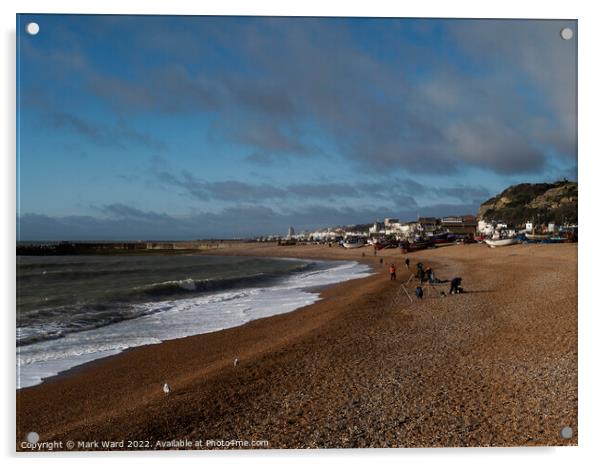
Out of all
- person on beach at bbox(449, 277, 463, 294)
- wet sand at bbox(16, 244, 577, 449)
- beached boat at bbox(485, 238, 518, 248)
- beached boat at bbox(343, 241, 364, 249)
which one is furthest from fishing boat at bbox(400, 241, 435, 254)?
wet sand at bbox(16, 244, 577, 449)

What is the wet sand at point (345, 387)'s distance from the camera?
11.7 feet

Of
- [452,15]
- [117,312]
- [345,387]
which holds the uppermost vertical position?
[452,15]

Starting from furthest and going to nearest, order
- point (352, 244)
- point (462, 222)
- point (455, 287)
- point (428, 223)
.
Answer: point (352, 244) → point (428, 223) → point (462, 222) → point (455, 287)

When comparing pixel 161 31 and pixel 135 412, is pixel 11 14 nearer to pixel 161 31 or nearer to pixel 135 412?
pixel 161 31

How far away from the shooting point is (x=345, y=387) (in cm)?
421

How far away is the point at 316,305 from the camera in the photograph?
10.4m

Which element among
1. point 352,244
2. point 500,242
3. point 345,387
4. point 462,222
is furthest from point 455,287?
point 352,244

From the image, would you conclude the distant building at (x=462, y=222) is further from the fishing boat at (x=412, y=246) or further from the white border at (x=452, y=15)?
the fishing boat at (x=412, y=246)

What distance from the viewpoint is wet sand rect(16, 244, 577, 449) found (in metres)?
3.57

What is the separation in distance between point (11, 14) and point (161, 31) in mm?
1488

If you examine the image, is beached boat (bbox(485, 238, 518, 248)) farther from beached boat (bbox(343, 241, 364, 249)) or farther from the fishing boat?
beached boat (bbox(343, 241, 364, 249))

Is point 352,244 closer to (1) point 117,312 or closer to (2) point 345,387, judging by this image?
(1) point 117,312

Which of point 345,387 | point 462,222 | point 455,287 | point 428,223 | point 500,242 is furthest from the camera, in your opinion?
point 500,242

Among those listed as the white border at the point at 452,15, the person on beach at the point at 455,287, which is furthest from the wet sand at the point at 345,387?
the person on beach at the point at 455,287
